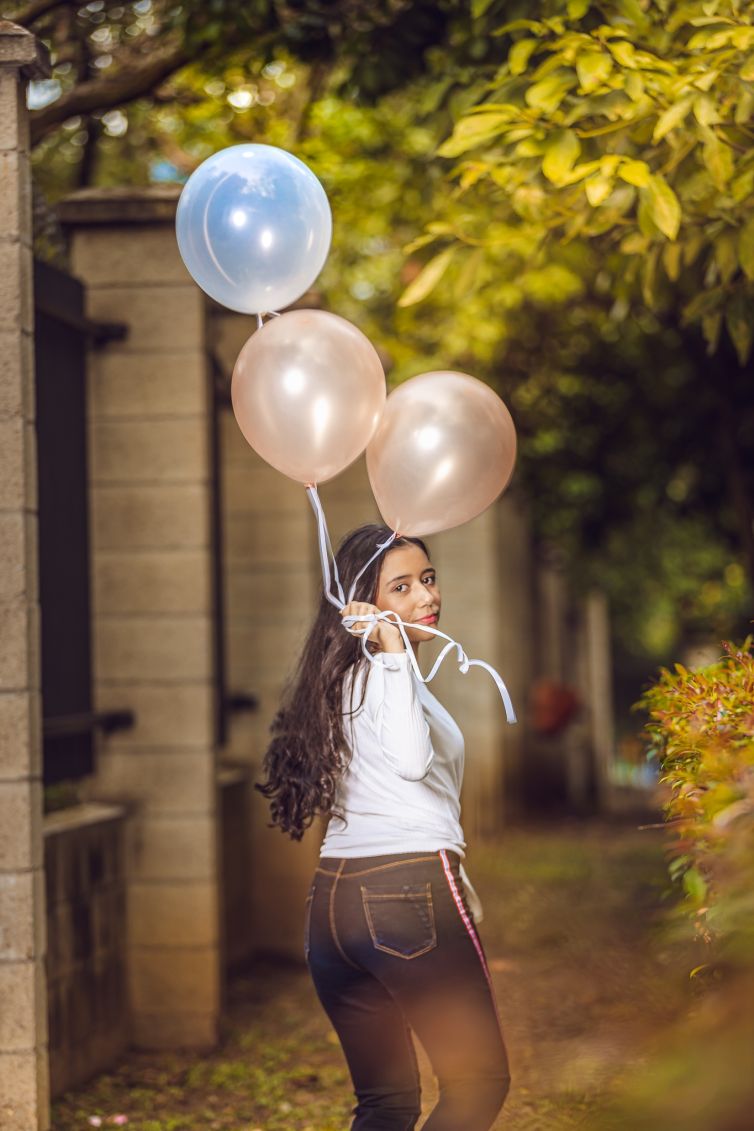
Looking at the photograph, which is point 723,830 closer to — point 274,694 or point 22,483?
point 22,483

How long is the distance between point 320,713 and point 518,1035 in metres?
3.20

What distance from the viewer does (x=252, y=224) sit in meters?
3.80

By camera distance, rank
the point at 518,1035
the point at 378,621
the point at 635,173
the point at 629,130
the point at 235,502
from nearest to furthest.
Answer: the point at 378,621
the point at 635,173
the point at 629,130
the point at 518,1035
the point at 235,502

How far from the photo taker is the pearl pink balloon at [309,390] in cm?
357

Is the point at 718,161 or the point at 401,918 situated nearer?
the point at 401,918

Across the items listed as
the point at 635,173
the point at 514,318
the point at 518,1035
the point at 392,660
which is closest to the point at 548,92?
the point at 635,173

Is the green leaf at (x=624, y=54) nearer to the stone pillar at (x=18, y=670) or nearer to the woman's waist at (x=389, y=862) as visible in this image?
the stone pillar at (x=18, y=670)

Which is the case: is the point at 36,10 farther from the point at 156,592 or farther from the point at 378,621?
the point at 378,621

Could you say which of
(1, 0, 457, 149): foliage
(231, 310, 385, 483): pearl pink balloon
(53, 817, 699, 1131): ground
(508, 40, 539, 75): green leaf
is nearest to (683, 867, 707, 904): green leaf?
(53, 817, 699, 1131): ground

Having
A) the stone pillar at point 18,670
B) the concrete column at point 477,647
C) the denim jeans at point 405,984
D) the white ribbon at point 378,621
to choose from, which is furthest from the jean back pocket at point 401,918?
the concrete column at point 477,647

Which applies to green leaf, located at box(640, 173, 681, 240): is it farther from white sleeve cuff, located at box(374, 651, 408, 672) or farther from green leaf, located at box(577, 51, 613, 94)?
white sleeve cuff, located at box(374, 651, 408, 672)

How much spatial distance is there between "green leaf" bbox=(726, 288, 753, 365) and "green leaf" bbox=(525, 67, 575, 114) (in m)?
1.22

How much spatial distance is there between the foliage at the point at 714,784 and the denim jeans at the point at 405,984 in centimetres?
52

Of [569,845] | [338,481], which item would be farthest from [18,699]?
[569,845]
